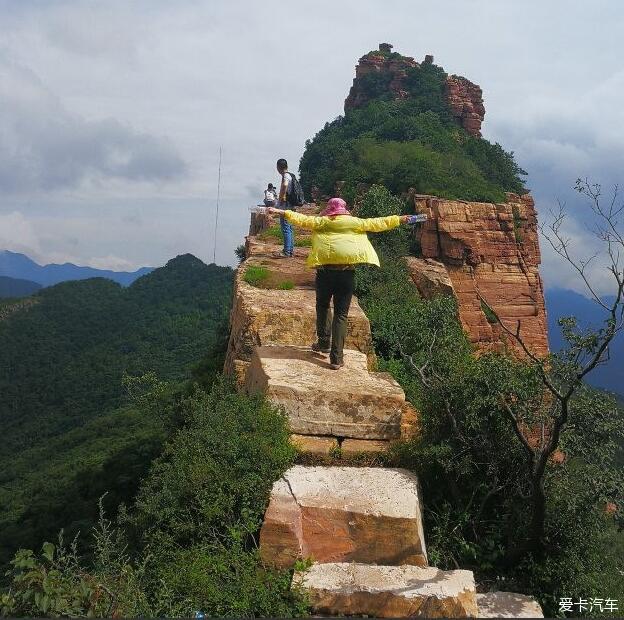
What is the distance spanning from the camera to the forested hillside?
17314 millimetres

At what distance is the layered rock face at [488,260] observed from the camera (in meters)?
23.8

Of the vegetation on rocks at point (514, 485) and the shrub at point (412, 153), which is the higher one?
the shrub at point (412, 153)

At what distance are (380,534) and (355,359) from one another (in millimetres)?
2518

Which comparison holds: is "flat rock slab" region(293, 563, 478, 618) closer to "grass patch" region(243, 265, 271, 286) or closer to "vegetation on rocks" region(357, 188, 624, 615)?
"vegetation on rocks" region(357, 188, 624, 615)

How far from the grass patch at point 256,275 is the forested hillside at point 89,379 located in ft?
6.61

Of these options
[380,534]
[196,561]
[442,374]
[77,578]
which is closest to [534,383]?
[442,374]

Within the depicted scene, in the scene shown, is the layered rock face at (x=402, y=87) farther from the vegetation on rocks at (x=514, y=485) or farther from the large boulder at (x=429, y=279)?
the vegetation on rocks at (x=514, y=485)

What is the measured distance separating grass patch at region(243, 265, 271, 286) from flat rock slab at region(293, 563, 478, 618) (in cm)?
547

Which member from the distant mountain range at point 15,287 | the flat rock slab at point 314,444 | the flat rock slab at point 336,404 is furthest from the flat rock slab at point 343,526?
the distant mountain range at point 15,287

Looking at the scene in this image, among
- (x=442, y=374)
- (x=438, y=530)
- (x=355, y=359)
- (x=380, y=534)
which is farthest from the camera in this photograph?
(x=355, y=359)

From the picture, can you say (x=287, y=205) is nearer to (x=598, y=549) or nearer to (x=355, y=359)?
(x=355, y=359)

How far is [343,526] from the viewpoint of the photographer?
4.49 metres

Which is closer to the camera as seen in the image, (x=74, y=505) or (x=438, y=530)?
(x=438, y=530)

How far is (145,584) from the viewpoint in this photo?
4.05 metres
